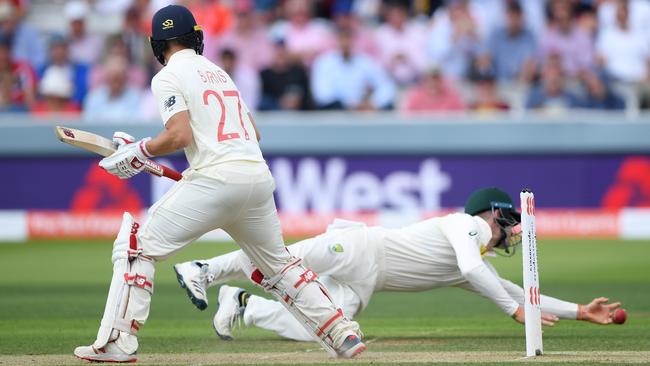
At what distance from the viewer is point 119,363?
570 cm

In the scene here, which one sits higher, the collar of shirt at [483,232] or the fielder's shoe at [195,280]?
the collar of shirt at [483,232]

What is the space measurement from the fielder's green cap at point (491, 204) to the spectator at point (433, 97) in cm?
763

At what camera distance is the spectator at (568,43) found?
15406mm

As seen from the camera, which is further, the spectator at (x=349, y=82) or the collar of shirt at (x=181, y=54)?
the spectator at (x=349, y=82)

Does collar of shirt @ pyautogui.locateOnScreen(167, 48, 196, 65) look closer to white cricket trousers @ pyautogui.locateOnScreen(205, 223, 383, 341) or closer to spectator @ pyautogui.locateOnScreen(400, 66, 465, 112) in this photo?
white cricket trousers @ pyautogui.locateOnScreen(205, 223, 383, 341)

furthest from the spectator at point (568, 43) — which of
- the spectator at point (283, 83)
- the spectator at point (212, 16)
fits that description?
the spectator at point (212, 16)

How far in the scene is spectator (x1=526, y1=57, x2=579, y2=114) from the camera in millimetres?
14664

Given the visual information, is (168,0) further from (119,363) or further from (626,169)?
(119,363)

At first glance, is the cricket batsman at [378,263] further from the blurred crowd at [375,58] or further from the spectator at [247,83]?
the spectator at [247,83]

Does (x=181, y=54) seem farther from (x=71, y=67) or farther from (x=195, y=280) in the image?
(x=71, y=67)

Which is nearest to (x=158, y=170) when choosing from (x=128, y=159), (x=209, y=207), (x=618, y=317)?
(x=128, y=159)

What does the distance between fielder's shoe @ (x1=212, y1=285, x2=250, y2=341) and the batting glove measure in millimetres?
1410

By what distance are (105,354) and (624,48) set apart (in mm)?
11218

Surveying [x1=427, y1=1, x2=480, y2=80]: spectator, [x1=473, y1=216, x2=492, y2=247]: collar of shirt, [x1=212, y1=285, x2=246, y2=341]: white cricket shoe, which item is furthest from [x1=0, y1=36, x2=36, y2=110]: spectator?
[x1=473, y1=216, x2=492, y2=247]: collar of shirt
